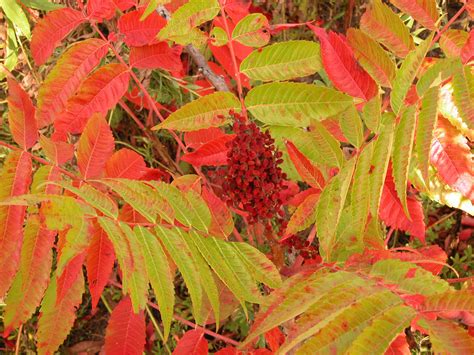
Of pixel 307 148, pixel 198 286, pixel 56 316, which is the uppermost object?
pixel 307 148

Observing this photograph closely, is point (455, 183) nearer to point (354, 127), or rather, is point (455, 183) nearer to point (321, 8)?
point (354, 127)

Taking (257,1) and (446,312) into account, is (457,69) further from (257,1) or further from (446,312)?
(257,1)

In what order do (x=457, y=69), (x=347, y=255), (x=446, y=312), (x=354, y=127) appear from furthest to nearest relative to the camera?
(x=347, y=255)
(x=354, y=127)
(x=457, y=69)
(x=446, y=312)

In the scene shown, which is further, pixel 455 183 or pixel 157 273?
pixel 455 183

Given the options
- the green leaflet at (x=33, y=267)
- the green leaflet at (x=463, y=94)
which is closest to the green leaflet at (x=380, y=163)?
the green leaflet at (x=463, y=94)

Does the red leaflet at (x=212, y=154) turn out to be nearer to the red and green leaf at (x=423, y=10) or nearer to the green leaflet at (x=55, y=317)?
the green leaflet at (x=55, y=317)

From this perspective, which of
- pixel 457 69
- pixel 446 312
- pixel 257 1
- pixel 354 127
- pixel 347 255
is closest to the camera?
pixel 446 312

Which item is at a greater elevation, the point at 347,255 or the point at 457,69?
the point at 457,69

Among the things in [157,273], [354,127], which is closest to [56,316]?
[157,273]

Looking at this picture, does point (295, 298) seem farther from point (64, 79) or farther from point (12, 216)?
point (64, 79)

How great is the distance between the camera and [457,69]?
3.38ft

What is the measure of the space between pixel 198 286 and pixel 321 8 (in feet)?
6.17

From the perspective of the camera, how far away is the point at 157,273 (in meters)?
1.06

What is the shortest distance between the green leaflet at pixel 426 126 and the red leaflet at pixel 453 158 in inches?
8.3
